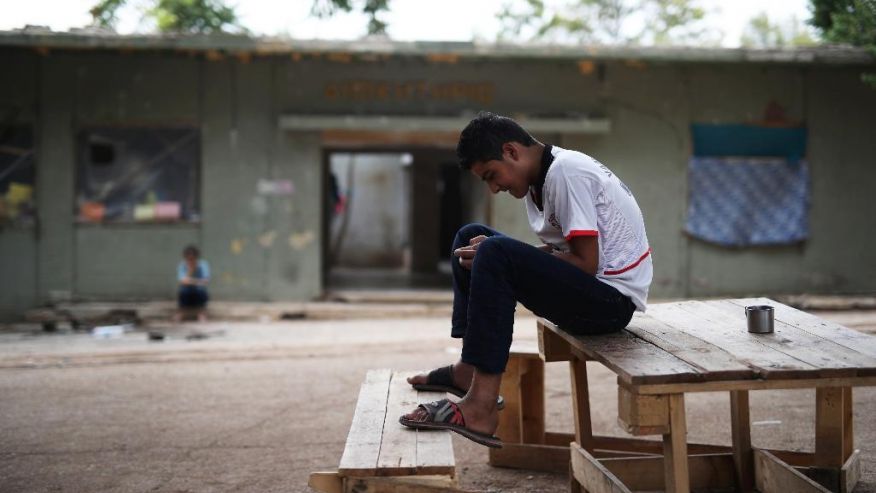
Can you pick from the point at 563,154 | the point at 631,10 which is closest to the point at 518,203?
the point at 563,154

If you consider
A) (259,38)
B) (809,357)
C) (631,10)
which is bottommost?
(809,357)

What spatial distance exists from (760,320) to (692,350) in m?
0.46

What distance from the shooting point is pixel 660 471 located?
3.31 metres

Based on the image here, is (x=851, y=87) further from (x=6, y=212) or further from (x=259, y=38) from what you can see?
(x=6, y=212)

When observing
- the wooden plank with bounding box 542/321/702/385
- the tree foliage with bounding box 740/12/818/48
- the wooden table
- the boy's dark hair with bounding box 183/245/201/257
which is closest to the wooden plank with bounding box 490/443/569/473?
the wooden table

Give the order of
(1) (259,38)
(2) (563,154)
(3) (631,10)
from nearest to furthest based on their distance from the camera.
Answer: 1. (2) (563,154)
2. (1) (259,38)
3. (3) (631,10)

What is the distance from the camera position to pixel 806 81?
11508 millimetres

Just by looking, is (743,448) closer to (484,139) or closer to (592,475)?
(592,475)

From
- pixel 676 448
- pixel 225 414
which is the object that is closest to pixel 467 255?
pixel 676 448

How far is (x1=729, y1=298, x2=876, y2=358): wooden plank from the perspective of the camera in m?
2.50

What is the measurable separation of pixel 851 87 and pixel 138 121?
9.74 m

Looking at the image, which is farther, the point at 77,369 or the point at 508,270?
the point at 77,369

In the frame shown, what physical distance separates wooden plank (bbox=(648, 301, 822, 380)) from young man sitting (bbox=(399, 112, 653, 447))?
10.6 inches

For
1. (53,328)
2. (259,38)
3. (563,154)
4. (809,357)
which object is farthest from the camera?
(259,38)
